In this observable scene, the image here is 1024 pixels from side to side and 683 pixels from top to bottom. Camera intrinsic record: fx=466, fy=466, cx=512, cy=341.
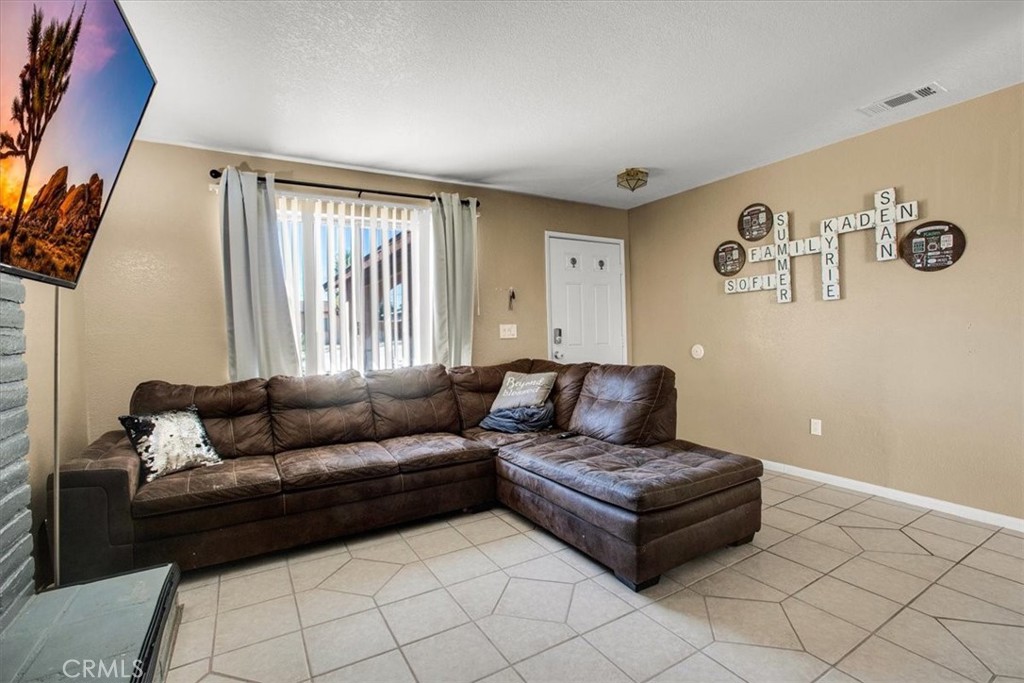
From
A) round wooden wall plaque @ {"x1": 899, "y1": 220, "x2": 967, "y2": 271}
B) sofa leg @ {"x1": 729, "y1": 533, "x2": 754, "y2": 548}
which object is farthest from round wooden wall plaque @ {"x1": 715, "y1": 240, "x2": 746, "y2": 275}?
sofa leg @ {"x1": 729, "y1": 533, "x2": 754, "y2": 548}

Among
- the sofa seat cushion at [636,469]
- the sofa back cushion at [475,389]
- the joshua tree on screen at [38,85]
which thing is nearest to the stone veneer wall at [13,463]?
the joshua tree on screen at [38,85]

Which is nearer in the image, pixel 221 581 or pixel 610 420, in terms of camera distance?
pixel 221 581

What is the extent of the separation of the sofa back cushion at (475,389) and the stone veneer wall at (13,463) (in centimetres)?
233

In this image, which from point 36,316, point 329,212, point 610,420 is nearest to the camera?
point 36,316

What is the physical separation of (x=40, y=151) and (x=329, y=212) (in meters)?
2.44

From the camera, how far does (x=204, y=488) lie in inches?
88.6

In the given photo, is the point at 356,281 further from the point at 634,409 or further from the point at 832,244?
the point at 832,244

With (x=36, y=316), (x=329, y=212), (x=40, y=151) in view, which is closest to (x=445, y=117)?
(x=329, y=212)

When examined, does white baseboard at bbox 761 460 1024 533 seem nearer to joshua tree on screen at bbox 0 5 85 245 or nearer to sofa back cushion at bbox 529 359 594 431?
sofa back cushion at bbox 529 359 594 431

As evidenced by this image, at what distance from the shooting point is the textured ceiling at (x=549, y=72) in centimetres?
195

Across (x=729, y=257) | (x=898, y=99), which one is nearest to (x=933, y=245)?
(x=898, y=99)

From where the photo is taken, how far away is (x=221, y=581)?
2.24 m

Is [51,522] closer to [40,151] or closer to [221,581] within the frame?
[221,581]

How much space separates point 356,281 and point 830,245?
3506mm
